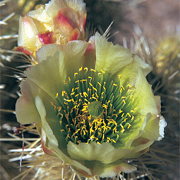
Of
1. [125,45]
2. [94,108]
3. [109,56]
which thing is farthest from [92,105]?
[125,45]

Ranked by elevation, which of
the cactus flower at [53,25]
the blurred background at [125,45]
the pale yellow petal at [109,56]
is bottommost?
the blurred background at [125,45]

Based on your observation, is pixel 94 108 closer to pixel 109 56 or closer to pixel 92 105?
pixel 92 105

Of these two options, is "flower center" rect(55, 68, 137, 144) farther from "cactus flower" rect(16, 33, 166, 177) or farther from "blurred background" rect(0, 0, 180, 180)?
"blurred background" rect(0, 0, 180, 180)

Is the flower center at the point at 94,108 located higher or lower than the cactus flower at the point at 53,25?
lower

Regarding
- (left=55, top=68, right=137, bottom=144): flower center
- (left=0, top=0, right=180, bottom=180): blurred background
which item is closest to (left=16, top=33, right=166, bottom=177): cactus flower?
(left=55, top=68, right=137, bottom=144): flower center

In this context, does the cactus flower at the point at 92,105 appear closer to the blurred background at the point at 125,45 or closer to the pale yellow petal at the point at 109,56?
the pale yellow petal at the point at 109,56

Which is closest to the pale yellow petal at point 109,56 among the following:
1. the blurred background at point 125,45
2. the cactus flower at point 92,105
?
the cactus flower at point 92,105

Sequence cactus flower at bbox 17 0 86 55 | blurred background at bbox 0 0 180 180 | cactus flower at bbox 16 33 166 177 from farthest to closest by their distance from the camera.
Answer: blurred background at bbox 0 0 180 180
cactus flower at bbox 17 0 86 55
cactus flower at bbox 16 33 166 177

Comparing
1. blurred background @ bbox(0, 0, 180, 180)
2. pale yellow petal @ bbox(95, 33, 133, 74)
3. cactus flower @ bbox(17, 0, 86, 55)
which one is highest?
cactus flower @ bbox(17, 0, 86, 55)
